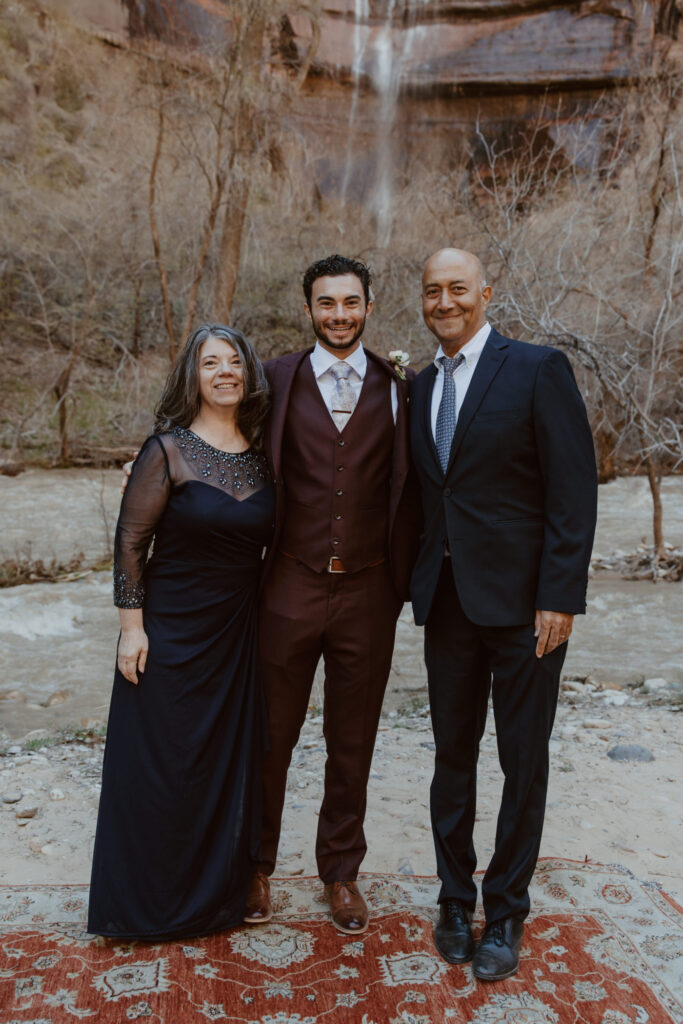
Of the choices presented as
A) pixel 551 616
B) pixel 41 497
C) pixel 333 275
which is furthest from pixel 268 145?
pixel 551 616

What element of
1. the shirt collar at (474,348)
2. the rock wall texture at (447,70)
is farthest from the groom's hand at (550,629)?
the rock wall texture at (447,70)

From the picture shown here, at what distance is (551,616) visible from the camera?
7.70 ft

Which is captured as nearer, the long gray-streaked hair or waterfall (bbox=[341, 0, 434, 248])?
the long gray-streaked hair

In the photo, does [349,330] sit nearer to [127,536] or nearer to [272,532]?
[272,532]

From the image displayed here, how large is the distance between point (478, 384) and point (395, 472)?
1.32 feet

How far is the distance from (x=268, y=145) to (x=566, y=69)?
1735 cm

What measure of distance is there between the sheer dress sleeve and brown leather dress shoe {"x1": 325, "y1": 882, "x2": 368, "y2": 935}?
1169mm

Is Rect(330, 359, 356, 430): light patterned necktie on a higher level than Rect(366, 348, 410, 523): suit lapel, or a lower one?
higher

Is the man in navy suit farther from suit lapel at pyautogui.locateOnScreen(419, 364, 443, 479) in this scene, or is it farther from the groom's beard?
the groom's beard

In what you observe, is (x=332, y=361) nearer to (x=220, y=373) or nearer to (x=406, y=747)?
(x=220, y=373)

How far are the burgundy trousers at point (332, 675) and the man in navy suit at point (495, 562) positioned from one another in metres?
0.20

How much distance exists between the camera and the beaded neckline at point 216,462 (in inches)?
102

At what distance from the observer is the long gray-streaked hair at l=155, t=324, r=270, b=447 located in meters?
2.64

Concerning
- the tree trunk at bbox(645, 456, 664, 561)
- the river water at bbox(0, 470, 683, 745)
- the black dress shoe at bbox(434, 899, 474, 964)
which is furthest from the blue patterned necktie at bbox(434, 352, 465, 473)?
the tree trunk at bbox(645, 456, 664, 561)
